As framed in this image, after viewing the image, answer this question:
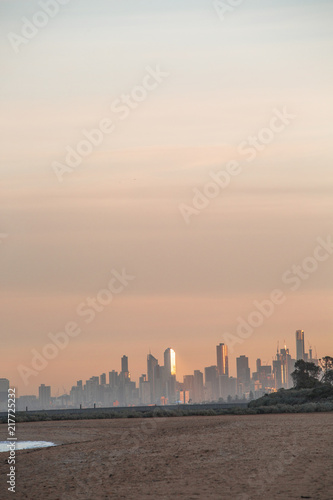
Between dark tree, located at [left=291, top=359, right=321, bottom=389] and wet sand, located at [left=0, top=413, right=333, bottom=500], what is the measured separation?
50.5m

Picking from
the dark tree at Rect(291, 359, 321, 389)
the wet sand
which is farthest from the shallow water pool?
the dark tree at Rect(291, 359, 321, 389)

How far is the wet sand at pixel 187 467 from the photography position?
19000 millimetres

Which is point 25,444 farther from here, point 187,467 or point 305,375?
point 305,375

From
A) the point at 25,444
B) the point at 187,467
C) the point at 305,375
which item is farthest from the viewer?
the point at 305,375

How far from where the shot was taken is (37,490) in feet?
69.3

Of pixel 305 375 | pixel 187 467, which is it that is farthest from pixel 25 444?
pixel 305 375

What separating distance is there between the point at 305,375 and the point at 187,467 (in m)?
67.8

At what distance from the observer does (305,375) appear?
291 feet

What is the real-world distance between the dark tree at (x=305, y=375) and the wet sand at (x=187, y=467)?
166 feet

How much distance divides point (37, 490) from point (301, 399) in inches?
2023

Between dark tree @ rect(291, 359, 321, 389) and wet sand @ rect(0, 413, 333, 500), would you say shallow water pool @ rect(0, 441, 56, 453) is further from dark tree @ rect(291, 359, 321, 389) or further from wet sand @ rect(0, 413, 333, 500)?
dark tree @ rect(291, 359, 321, 389)

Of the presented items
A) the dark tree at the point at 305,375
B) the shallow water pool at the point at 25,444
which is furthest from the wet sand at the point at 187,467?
the dark tree at the point at 305,375

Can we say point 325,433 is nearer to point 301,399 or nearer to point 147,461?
point 147,461

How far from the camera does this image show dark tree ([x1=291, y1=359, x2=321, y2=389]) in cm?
8550
